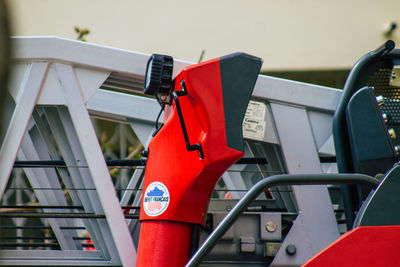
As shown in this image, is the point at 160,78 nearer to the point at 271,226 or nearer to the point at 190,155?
the point at 190,155

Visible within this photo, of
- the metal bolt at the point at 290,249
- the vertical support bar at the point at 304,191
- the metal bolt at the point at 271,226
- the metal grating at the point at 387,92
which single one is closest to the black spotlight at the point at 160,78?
the vertical support bar at the point at 304,191

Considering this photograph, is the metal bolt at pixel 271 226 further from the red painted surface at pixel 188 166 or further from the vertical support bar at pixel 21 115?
the vertical support bar at pixel 21 115

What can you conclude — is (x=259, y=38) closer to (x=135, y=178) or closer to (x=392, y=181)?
(x=135, y=178)

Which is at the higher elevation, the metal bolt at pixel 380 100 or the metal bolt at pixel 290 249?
the metal bolt at pixel 380 100

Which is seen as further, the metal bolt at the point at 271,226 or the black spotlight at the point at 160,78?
the metal bolt at the point at 271,226

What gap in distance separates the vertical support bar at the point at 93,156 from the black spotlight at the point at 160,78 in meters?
0.41

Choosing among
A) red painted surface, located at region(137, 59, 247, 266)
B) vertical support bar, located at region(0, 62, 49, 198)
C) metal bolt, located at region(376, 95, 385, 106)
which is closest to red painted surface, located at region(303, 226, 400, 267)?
red painted surface, located at region(137, 59, 247, 266)

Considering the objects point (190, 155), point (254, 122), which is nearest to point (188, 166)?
point (190, 155)

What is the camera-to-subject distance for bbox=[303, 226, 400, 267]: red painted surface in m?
1.83

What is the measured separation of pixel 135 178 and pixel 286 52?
449cm

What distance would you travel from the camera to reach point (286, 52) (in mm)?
8141

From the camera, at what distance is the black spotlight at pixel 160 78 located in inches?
84.7

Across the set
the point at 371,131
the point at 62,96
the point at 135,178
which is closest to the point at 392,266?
the point at 371,131

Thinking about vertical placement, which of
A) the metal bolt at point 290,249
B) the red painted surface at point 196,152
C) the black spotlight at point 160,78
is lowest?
the metal bolt at point 290,249
